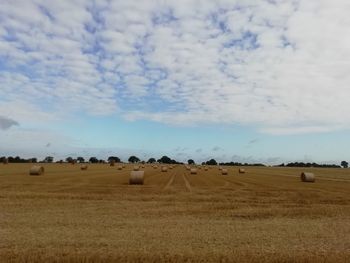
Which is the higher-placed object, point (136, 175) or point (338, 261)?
point (136, 175)

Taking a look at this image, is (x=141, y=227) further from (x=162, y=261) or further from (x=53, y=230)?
(x=162, y=261)

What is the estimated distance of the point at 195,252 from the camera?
11.3 meters

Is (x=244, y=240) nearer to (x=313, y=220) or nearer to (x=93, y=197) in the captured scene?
(x=313, y=220)

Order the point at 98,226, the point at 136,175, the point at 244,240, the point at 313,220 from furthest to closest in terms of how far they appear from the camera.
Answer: the point at 136,175
the point at 313,220
the point at 98,226
the point at 244,240

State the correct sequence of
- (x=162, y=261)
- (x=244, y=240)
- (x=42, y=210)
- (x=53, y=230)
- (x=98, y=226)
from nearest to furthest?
(x=162, y=261) < (x=244, y=240) < (x=53, y=230) < (x=98, y=226) < (x=42, y=210)

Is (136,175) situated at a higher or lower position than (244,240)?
higher

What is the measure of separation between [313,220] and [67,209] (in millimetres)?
8962

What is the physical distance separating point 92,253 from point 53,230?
3435 millimetres

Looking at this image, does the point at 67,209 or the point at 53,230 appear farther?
the point at 67,209

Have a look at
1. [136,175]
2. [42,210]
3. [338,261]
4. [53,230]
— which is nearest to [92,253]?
[53,230]

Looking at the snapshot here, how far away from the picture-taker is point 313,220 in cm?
1742

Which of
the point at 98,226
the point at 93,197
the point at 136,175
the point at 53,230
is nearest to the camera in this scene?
the point at 53,230

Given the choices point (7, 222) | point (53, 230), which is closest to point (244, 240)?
point (53, 230)

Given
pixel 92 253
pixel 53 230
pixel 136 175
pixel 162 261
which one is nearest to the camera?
pixel 162 261
